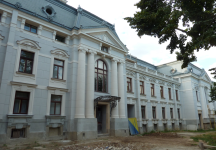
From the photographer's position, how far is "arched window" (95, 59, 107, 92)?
1857cm

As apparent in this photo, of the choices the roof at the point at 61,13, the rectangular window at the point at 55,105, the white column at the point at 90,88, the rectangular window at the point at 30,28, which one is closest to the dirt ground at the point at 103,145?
the rectangular window at the point at 55,105

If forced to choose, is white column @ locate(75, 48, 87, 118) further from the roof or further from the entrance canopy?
the roof

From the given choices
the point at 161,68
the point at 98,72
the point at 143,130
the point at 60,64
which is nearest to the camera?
the point at 60,64

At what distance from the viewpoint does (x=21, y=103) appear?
13320 mm

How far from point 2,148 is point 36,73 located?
6.18 m

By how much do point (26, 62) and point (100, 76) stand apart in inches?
312

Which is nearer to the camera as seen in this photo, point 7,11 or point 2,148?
point 2,148

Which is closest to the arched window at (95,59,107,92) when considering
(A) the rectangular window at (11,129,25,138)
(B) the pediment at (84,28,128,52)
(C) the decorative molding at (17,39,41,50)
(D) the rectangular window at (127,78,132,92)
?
(B) the pediment at (84,28,128,52)

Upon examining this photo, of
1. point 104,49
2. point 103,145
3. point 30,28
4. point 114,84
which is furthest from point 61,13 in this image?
point 103,145

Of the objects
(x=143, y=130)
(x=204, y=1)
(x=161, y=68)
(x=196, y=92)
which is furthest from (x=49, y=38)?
(x=196, y=92)

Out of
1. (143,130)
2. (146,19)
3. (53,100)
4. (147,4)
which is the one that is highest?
(147,4)

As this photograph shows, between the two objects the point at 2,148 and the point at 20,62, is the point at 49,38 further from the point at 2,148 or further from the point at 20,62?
the point at 2,148

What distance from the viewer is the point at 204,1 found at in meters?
9.96

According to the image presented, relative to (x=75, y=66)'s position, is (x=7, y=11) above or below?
above
